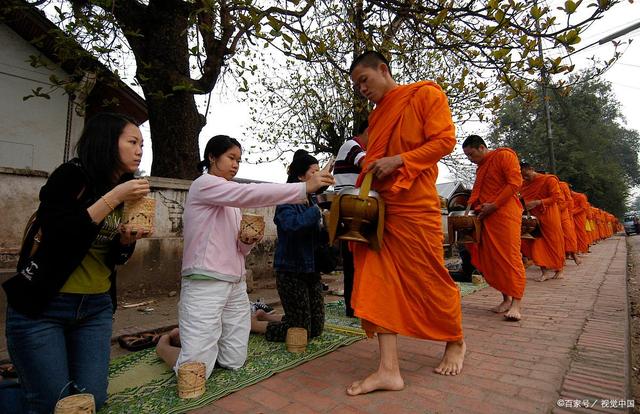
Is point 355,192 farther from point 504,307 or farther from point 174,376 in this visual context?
point 504,307

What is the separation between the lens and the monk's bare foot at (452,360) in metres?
2.64

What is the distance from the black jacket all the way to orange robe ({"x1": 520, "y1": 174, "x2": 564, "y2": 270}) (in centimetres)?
736

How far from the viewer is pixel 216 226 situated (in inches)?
108

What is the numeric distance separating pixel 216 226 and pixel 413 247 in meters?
1.34

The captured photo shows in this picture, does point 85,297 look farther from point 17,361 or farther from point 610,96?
point 610,96

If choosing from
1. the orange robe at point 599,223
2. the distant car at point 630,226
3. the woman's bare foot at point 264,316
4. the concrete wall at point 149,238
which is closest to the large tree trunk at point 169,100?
the concrete wall at point 149,238

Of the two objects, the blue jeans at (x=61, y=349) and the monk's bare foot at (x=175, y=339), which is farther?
the monk's bare foot at (x=175, y=339)

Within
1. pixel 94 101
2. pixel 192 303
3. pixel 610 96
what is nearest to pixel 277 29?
pixel 192 303

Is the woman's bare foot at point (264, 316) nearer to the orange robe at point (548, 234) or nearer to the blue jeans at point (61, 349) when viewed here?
the blue jeans at point (61, 349)

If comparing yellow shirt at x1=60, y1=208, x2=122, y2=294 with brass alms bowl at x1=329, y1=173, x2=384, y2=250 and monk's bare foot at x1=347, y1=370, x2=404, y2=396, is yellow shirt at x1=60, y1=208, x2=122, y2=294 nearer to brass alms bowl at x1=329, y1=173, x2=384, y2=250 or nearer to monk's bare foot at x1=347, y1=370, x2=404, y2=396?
brass alms bowl at x1=329, y1=173, x2=384, y2=250

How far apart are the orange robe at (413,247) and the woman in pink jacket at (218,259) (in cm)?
56

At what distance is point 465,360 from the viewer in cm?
291

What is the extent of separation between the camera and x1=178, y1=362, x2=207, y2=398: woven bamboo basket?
7.62ft

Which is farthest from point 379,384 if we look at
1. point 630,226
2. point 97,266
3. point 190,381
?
point 630,226
